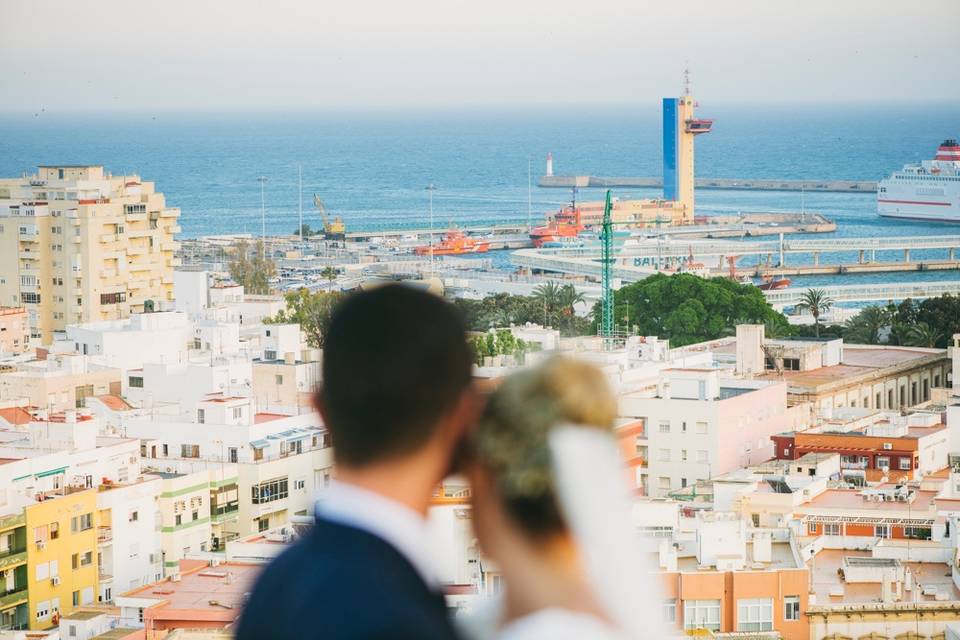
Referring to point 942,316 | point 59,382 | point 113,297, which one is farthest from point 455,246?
point 59,382

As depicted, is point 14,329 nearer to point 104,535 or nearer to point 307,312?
point 307,312

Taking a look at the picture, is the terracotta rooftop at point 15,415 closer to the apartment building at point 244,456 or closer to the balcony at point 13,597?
the apartment building at point 244,456

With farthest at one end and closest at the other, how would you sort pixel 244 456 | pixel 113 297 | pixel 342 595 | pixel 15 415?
pixel 113 297, pixel 15 415, pixel 244 456, pixel 342 595

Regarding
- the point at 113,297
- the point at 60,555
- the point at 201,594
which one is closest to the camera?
the point at 201,594

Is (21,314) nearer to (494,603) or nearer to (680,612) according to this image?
(680,612)

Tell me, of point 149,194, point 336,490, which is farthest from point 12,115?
point 336,490

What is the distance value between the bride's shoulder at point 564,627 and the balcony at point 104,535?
1352cm

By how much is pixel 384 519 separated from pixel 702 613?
31.7ft

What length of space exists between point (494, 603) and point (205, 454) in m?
15.8

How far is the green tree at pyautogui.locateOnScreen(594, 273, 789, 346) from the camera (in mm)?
30031

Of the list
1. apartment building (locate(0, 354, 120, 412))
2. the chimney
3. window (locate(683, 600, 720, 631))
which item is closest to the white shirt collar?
window (locate(683, 600, 720, 631))

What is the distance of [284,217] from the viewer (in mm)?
83250

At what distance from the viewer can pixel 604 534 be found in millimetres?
1245

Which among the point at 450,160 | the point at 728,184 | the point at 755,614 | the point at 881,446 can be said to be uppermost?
the point at 450,160
